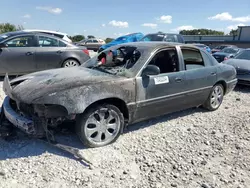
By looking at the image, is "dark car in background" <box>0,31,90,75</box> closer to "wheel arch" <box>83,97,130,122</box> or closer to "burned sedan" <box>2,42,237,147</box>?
"burned sedan" <box>2,42,237,147</box>

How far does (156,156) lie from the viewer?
3.20 meters

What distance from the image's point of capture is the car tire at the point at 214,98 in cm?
493

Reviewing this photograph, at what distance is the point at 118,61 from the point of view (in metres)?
4.24

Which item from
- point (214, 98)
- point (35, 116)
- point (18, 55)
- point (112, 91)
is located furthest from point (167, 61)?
point (18, 55)

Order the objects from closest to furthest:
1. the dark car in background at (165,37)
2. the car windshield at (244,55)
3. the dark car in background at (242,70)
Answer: the dark car in background at (242,70) < the car windshield at (244,55) < the dark car in background at (165,37)

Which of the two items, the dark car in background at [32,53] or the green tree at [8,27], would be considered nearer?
the dark car in background at [32,53]

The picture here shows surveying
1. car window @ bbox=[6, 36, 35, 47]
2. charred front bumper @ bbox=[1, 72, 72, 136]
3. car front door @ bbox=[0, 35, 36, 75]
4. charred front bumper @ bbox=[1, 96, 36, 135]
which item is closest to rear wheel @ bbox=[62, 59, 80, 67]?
car front door @ bbox=[0, 35, 36, 75]

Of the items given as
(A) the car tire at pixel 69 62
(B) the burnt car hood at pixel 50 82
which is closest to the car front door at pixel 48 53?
(A) the car tire at pixel 69 62

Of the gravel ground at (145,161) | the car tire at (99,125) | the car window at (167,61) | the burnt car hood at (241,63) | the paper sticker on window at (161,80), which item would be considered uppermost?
the car window at (167,61)

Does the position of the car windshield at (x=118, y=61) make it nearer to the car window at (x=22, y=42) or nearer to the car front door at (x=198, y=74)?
the car front door at (x=198, y=74)

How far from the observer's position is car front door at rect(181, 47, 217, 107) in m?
4.32

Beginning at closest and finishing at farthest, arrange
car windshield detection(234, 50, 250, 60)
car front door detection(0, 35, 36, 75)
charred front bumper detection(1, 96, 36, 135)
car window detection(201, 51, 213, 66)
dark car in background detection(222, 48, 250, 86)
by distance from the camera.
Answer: charred front bumper detection(1, 96, 36, 135)
car window detection(201, 51, 213, 66)
car front door detection(0, 35, 36, 75)
dark car in background detection(222, 48, 250, 86)
car windshield detection(234, 50, 250, 60)

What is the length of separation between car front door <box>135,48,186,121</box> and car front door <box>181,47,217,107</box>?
0.69 feet

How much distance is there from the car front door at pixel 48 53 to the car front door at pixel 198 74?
449cm
